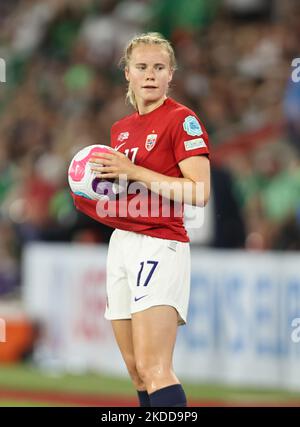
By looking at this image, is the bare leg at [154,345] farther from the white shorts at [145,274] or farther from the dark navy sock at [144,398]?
the dark navy sock at [144,398]

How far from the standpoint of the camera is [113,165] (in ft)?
18.3

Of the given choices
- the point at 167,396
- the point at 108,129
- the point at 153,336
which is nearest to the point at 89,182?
the point at 153,336

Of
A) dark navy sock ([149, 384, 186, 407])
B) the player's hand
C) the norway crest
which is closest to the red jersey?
the norway crest

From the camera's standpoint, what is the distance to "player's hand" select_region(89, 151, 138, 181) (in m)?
5.56

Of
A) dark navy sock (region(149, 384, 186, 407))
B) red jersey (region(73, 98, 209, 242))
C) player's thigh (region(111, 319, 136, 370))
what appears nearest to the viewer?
dark navy sock (region(149, 384, 186, 407))

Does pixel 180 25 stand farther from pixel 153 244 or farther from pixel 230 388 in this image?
pixel 153 244

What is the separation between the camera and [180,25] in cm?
1417

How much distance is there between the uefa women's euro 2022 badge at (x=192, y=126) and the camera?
5652mm

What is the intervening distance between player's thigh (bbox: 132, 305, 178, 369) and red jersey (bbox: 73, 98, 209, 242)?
40 centimetres

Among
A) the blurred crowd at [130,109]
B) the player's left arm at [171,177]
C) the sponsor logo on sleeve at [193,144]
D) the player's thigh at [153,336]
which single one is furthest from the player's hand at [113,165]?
the blurred crowd at [130,109]

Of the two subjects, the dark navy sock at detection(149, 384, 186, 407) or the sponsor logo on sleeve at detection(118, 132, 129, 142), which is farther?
the sponsor logo on sleeve at detection(118, 132, 129, 142)

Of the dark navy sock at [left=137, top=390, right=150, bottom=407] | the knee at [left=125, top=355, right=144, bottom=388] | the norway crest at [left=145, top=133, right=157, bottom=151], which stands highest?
the norway crest at [left=145, top=133, right=157, bottom=151]

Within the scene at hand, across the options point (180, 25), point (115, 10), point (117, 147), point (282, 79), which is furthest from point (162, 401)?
point (115, 10)

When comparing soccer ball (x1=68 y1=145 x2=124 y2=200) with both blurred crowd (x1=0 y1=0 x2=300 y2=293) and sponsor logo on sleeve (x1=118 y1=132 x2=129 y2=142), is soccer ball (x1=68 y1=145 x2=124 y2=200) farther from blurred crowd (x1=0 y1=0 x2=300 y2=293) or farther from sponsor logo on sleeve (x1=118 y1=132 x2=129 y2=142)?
blurred crowd (x1=0 y1=0 x2=300 y2=293)
